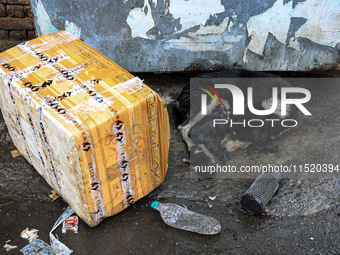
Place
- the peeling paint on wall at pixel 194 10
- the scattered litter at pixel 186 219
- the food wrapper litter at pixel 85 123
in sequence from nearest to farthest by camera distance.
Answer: the food wrapper litter at pixel 85 123, the scattered litter at pixel 186 219, the peeling paint on wall at pixel 194 10

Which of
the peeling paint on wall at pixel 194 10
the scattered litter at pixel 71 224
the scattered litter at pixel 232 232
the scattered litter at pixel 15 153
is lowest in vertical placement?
the scattered litter at pixel 232 232

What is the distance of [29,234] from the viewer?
2.42m

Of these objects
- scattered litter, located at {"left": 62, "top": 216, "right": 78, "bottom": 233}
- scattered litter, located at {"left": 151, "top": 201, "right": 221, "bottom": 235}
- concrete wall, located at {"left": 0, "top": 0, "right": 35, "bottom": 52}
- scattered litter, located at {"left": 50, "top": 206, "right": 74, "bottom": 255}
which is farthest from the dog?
concrete wall, located at {"left": 0, "top": 0, "right": 35, "bottom": 52}

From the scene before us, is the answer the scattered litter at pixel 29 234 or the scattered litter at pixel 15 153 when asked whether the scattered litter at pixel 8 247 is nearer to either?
the scattered litter at pixel 29 234

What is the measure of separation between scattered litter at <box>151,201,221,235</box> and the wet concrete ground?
4 cm

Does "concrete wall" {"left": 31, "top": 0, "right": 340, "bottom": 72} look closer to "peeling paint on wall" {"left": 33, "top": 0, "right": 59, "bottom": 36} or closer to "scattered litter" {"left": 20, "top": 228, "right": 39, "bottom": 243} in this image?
"peeling paint on wall" {"left": 33, "top": 0, "right": 59, "bottom": 36}

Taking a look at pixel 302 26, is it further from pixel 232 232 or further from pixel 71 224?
pixel 71 224

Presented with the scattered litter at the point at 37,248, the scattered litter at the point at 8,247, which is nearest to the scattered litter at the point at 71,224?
the scattered litter at the point at 37,248

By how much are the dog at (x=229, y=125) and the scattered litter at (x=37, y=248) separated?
1.24m

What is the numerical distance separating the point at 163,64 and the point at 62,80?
1472 mm

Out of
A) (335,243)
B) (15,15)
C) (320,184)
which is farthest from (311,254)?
(15,15)

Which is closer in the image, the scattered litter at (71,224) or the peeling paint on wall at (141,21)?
the scattered litter at (71,224)

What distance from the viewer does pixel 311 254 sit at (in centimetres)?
227

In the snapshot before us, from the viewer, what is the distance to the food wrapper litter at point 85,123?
2.09 m
